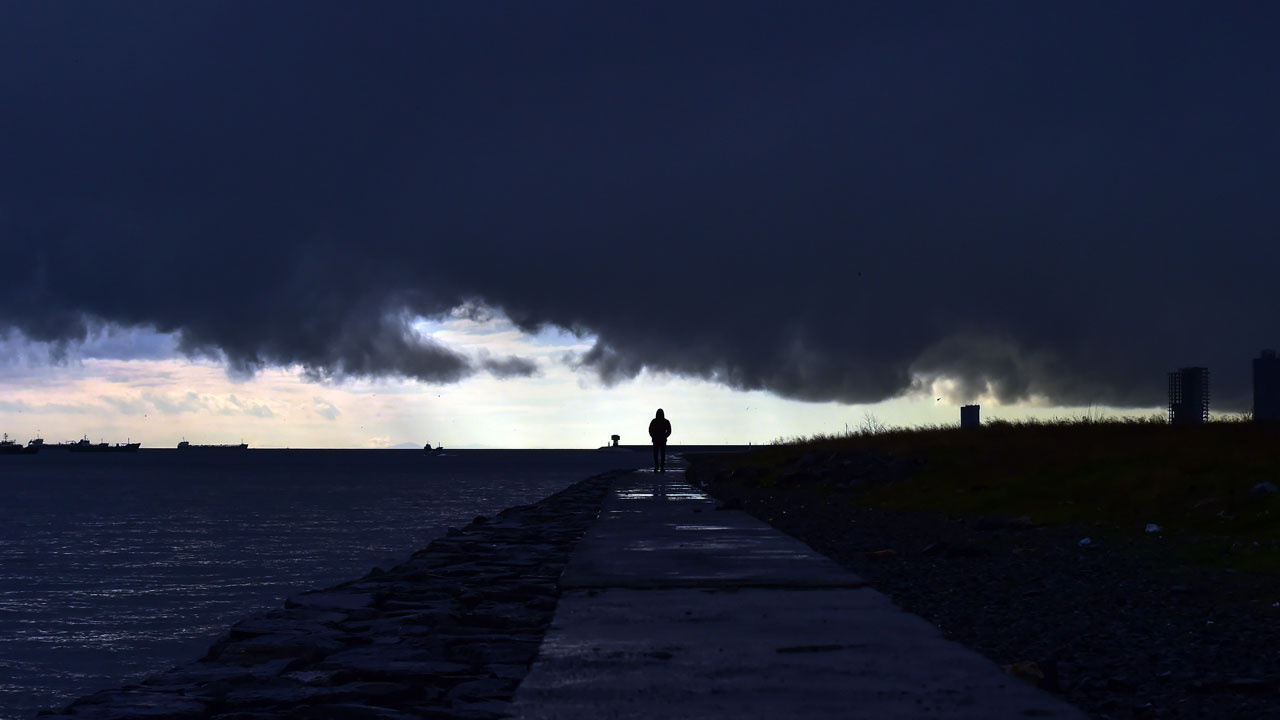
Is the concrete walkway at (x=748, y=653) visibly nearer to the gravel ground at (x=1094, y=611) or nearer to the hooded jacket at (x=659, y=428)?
the gravel ground at (x=1094, y=611)

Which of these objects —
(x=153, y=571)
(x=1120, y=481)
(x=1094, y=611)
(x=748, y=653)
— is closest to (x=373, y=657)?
(x=748, y=653)

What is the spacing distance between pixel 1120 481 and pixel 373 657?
15031 mm

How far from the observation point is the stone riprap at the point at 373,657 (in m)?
5.70

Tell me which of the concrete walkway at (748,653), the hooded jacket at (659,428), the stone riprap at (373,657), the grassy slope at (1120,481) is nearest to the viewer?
the concrete walkway at (748,653)

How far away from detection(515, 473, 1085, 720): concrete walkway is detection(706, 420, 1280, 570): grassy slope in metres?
5.55

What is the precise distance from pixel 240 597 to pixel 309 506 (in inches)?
1396

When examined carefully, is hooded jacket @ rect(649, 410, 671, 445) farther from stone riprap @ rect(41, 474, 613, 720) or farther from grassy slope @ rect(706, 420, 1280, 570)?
stone riprap @ rect(41, 474, 613, 720)

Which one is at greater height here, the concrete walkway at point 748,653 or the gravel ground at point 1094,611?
the concrete walkway at point 748,653

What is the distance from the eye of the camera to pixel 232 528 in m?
38.7

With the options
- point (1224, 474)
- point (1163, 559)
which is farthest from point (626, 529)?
point (1224, 474)

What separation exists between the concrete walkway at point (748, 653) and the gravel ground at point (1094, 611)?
19.8 inches

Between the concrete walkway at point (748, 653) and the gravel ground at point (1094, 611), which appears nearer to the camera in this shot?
the concrete walkway at point (748, 653)

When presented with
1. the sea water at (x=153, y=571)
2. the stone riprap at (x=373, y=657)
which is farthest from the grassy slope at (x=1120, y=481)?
the sea water at (x=153, y=571)

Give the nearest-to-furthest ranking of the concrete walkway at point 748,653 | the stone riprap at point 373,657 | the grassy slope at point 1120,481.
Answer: the concrete walkway at point 748,653 → the stone riprap at point 373,657 → the grassy slope at point 1120,481
